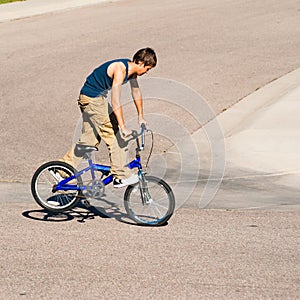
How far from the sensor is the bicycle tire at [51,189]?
934 centimetres

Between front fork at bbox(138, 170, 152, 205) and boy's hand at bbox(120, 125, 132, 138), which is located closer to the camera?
boy's hand at bbox(120, 125, 132, 138)

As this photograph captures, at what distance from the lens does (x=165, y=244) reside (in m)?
8.43

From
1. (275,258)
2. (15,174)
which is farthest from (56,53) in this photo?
(275,258)

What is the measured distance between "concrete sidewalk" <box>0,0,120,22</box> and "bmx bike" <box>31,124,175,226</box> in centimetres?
1464

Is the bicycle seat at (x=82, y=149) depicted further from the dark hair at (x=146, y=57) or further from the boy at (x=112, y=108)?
the dark hair at (x=146, y=57)

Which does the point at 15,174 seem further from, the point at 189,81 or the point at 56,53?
the point at 56,53

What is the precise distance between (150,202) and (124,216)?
0.48 m

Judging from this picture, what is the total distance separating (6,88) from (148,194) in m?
7.95

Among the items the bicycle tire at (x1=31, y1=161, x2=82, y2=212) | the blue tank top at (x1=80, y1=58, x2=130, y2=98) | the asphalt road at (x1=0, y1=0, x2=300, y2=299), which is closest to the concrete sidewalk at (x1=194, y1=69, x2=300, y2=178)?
the asphalt road at (x1=0, y1=0, x2=300, y2=299)

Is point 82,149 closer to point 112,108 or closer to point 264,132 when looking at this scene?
point 112,108

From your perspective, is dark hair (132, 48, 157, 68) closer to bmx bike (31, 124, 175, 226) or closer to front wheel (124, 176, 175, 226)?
bmx bike (31, 124, 175, 226)

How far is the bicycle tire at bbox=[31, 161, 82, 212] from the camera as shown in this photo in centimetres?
934

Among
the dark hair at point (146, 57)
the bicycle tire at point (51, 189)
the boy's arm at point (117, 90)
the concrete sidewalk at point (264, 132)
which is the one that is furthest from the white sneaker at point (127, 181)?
the concrete sidewalk at point (264, 132)

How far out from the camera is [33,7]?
25172mm
